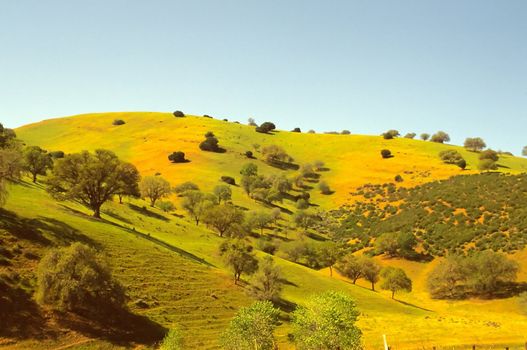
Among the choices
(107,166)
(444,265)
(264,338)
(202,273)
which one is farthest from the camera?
(444,265)

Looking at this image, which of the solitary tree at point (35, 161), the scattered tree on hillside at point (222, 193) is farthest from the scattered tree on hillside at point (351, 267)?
the solitary tree at point (35, 161)

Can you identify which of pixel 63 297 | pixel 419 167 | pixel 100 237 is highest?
pixel 419 167

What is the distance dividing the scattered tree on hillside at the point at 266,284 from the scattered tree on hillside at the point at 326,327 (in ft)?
55.0

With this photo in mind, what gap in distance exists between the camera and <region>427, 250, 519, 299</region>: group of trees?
67.4m

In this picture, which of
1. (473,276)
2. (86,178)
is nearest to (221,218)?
(86,178)

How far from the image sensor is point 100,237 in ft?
168

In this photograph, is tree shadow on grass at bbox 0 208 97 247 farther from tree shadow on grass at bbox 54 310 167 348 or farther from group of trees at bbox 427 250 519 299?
group of trees at bbox 427 250 519 299

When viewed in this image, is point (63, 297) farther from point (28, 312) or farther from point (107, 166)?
point (107, 166)

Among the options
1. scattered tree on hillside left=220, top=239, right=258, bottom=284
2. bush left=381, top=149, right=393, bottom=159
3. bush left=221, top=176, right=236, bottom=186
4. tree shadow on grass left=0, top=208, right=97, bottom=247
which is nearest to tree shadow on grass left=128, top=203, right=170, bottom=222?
scattered tree on hillside left=220, top=239, right=258, bottom=284

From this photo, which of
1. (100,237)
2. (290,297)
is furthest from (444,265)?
(100,237)

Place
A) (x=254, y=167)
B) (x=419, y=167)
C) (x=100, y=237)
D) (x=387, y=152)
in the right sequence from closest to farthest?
(x=100, y=237), (x=254, y=167), (x=419, y=167), (x=387, y=152)

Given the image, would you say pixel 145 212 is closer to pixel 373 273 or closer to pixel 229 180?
pixel 373 273

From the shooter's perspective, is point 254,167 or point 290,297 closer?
point 290,297

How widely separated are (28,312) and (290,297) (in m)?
33.6
